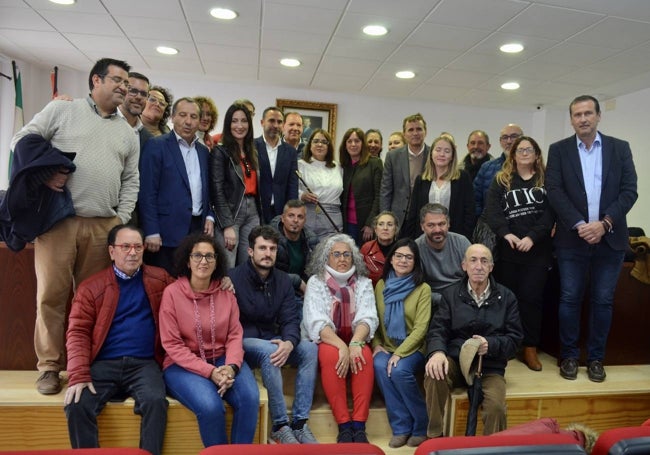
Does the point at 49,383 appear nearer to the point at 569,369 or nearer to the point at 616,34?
the point at 569,369

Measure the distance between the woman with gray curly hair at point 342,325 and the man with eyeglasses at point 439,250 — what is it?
1.47 ft

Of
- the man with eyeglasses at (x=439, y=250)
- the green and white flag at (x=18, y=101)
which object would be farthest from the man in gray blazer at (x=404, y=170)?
the green and white flag at (x=18, y=101)

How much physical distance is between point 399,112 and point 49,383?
5.42 m

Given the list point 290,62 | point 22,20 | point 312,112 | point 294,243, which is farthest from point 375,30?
point 22,20

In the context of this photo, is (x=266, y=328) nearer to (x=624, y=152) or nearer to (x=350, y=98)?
(x=624, y=152)

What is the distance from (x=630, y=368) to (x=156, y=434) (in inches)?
115

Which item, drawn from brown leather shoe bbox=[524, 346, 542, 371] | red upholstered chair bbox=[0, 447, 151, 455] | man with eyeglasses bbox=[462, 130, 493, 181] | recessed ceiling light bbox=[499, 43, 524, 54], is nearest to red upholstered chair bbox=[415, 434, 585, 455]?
red upholstered chair bbox=[0, 447, 151, 455]

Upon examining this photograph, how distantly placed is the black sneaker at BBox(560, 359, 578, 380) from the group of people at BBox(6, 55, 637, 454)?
0.7 inches

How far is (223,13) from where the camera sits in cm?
374

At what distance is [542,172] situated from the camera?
9.66 feet

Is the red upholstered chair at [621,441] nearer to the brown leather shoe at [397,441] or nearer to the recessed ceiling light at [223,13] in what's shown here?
the brown leather shoe at [397,441]

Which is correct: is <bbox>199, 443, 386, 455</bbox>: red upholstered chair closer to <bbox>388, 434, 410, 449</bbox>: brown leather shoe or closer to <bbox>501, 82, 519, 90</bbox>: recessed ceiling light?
<bbox>388, 434, 410, 449</bbox>: brown leather shoe

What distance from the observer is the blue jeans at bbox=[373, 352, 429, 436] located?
7.93 feet

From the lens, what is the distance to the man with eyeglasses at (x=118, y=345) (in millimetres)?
2014
